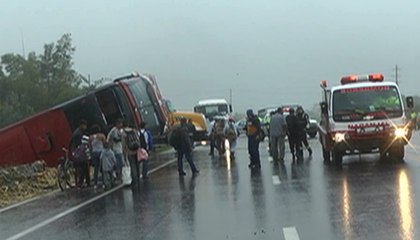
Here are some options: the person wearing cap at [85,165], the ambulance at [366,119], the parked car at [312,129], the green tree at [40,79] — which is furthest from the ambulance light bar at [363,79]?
the green tree at [40,79]

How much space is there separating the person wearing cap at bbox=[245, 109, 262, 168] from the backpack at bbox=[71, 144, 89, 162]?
5.45 meters

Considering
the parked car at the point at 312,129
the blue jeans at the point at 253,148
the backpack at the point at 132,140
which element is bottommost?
the parked car at the point at 312,129

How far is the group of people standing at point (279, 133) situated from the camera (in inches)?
870

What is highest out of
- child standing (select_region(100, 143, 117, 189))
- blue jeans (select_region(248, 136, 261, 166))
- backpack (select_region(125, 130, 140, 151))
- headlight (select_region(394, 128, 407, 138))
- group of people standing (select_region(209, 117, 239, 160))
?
backpack (select_region(125, 130, 140, 151))

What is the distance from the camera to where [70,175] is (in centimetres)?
1958

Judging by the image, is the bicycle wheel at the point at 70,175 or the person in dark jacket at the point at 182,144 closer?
the bicycle wheel at the point at 70,175

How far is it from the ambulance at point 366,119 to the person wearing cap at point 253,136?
2.11 metres

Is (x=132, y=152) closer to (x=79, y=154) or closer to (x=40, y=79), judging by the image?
(x=79, y=154)

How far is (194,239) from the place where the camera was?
10039mm

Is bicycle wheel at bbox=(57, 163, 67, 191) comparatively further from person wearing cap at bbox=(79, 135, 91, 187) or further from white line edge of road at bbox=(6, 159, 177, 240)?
white line edge of road at bbox=(6, 159, 177, 240)

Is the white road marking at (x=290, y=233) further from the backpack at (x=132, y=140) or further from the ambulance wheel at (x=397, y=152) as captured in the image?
the ambulance wheel at (x=397, y=152)

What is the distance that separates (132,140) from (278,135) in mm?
6288

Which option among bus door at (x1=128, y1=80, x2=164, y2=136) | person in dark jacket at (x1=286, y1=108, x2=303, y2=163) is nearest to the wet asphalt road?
person in dark jacket at (x1=286, y1=108, x2=303, y2=163)

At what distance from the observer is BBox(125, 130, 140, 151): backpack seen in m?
18.9
